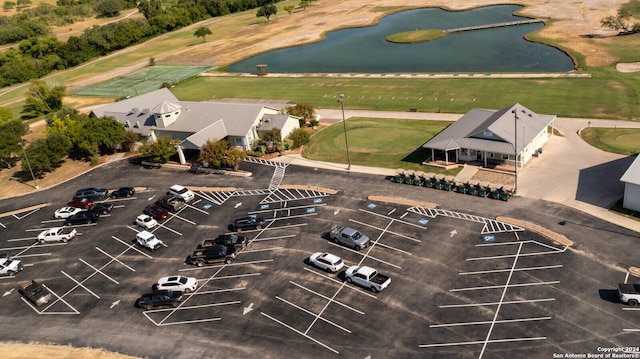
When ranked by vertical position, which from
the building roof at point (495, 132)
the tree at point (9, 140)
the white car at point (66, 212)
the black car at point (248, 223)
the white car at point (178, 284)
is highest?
the tree at point (9, 140)

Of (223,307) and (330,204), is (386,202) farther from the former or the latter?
(223,307)

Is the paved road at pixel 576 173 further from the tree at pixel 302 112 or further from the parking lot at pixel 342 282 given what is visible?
the tree at pixel 302 112

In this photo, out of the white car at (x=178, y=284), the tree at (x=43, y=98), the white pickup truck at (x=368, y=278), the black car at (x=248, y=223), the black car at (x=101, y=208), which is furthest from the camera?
the tree at (x=43, y=98)

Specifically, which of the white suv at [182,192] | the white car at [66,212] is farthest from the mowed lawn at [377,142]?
the white car at [66,212]

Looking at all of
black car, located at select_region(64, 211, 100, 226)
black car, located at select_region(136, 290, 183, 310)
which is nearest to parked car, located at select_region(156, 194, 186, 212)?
black car, located at select_region(64, 211, 100, 226)

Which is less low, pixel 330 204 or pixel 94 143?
pixel 94 143

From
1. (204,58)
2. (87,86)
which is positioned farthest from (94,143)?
(204,58)
